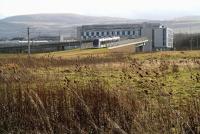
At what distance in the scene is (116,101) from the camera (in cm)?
936

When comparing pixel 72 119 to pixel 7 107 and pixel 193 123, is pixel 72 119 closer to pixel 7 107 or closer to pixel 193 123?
pixel 7 107

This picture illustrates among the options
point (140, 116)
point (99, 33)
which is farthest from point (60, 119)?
point (99, 33)

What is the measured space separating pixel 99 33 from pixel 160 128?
176 metres

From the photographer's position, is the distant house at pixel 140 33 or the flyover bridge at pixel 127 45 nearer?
the flyover bridge at pixel 127 45

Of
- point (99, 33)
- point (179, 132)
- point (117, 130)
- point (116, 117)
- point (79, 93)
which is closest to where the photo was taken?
point (117, 130)

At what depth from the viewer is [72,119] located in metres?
9.18

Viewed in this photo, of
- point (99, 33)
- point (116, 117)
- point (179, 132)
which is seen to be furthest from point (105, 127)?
point (99, 33)

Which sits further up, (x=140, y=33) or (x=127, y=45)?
(x=140, y=33)

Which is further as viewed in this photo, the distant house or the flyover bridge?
the distant house

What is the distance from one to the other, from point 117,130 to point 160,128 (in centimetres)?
85

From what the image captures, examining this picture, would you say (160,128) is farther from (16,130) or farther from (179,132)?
(16,130)

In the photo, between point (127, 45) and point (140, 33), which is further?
point (140, 33)

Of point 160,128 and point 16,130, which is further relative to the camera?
point 16,130

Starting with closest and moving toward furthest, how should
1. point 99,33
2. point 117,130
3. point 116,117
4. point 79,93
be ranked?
point 117,130
point 116,117
point 79,93
point 99,33
